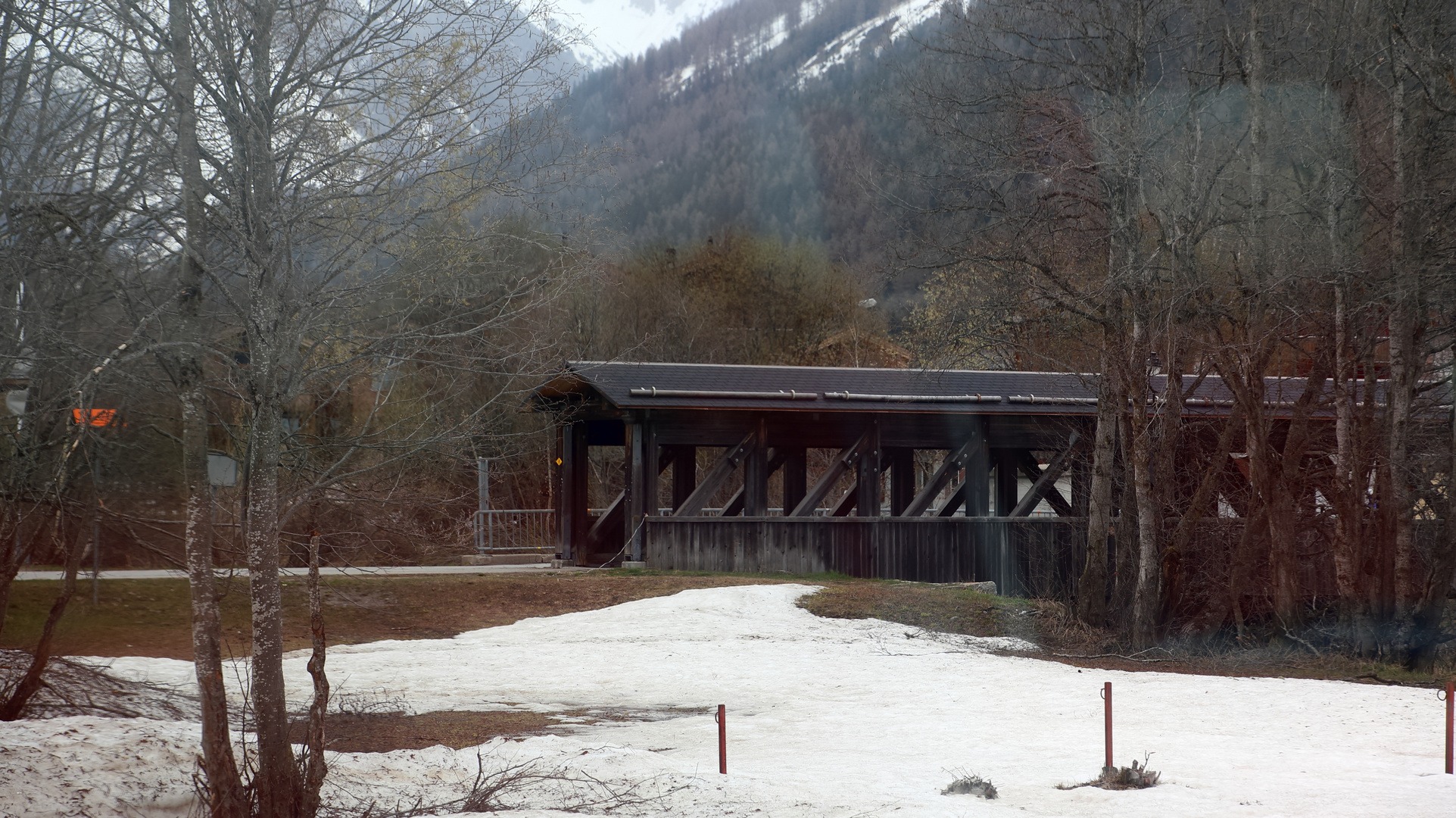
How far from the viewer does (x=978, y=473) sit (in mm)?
21906

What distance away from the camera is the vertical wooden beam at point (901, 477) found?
23.3m

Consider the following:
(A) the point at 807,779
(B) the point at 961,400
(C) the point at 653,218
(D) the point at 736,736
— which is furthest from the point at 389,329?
(C) the point at 653,218

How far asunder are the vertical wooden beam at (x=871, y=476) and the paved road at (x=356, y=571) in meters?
5.11

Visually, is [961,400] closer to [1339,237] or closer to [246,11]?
[1339,237]

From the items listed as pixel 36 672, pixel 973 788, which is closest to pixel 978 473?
pixel 973 788

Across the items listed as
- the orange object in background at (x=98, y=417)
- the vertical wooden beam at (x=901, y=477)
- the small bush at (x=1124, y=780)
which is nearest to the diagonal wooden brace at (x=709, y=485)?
the vertical wooden beam at (x=901, y=477)

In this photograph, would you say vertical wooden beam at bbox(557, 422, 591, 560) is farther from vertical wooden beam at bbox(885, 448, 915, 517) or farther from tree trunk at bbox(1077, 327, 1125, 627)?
tree trunk at bbox(1077, 327, 1125, 627)

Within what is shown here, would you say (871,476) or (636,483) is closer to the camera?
(636,483)

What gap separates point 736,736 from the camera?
33.3 ft

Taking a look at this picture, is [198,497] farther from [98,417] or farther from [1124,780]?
[1124,780]

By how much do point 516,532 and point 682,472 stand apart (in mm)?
5826

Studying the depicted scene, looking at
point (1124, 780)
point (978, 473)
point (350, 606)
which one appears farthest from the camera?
point (978, 473)

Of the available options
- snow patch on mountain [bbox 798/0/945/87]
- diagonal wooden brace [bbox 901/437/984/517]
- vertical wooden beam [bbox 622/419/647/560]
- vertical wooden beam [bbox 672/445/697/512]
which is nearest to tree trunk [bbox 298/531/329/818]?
vertical wooden beam [bbox 622/419/647/560]

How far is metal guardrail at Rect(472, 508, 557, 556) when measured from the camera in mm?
25241
